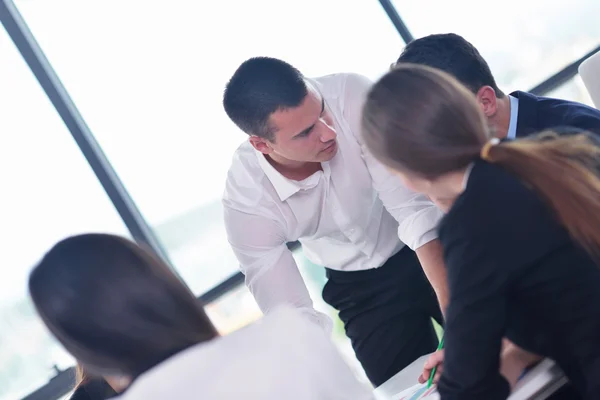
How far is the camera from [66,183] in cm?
261

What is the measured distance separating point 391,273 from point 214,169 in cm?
108

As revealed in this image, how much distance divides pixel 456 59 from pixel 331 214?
61 cm

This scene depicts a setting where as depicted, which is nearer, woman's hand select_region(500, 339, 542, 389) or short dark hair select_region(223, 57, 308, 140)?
woman's hand select_region(500, 339, 542, 389)

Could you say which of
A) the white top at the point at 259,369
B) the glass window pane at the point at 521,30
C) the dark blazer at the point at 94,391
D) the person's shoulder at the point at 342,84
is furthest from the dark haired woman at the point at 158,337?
the glass window pane at the point at 521,30

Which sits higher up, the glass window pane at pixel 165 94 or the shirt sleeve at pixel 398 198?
the glass window pane at pixel 165 94

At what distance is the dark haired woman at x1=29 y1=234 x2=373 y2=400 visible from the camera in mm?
914

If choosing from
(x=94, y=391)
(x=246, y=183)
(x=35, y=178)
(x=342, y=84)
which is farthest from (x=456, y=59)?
(x=35, y=178)

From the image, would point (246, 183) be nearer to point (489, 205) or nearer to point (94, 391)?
point (94, 391)

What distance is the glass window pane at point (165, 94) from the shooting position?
8.80 feet

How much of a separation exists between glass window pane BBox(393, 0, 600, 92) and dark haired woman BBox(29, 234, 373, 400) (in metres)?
2.56

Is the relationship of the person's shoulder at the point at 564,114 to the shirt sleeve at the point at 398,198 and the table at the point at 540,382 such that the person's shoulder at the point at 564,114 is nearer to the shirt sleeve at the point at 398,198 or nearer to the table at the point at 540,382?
the shirt sleeve at the point at 398,198

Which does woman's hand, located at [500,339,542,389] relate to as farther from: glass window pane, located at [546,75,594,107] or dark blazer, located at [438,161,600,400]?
glass window pane, located at [546,75,594,107]

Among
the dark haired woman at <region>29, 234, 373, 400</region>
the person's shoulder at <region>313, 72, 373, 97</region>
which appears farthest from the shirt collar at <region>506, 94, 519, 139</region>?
the dark haired woman at <region>29, 234, 373, 400</region>

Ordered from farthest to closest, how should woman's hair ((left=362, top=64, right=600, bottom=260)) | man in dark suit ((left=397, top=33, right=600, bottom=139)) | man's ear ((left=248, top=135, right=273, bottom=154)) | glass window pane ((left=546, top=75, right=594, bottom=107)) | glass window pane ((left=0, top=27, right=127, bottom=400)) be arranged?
glass window pane ((left=546, top=75, right=594, bottom=107)), glass window pane ((left=0, top=27, right=127, bottom=400)), man's ear ((left=248, top=135, right=273, bottom=154)), man in dark suit ((left=397, top=33, right=600, bottom=139)), woman's hair ((left=362, top=64, right=600, bottom=260))
